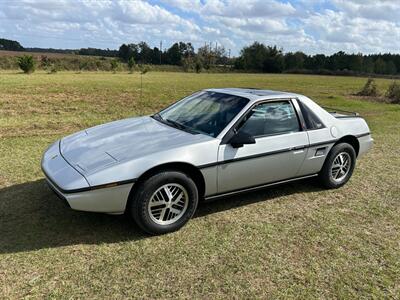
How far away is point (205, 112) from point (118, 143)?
1.18 m

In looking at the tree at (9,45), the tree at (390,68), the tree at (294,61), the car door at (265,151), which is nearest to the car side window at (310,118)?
the car door at (265,151)

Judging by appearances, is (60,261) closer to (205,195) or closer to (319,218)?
(205,195)

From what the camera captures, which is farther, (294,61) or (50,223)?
(294,61)

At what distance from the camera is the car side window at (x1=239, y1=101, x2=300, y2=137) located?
4359 millimetres

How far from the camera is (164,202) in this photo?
12.4ft

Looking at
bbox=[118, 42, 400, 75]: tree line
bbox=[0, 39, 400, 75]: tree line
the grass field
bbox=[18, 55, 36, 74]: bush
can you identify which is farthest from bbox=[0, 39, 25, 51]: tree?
the grass field

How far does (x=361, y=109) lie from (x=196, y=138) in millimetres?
13685

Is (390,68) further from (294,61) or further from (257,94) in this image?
(257,94)

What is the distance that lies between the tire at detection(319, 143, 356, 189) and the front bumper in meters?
2.92

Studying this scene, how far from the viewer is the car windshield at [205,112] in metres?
4.30

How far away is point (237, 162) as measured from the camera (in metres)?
4.13

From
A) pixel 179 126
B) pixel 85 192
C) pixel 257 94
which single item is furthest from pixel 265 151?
pixel 85 192

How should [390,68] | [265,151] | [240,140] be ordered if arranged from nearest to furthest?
[240,140] → [265,151] → [390,68]

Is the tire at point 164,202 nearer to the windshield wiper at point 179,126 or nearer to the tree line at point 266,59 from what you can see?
the windshield wiper at point 179,126
